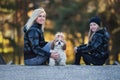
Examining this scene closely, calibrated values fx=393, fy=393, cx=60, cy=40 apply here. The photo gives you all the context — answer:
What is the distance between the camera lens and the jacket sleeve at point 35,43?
21.1 ft

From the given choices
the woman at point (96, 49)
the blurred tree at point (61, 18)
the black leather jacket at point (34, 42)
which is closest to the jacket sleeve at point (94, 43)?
the woman at point (96, 49)

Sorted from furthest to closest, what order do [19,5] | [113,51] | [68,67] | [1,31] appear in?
1. [1,31]
2. [19,5]
3. [113,51]
4. [68,67]

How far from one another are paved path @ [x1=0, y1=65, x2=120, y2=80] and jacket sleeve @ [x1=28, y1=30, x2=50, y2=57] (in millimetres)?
391

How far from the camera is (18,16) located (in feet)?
68.9

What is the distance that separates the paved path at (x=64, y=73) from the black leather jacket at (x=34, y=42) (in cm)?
40

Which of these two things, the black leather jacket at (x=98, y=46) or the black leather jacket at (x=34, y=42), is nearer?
the black leather jacket at (x=34, y=42)

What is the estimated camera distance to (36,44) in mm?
6449

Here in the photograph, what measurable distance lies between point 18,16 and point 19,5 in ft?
2.62

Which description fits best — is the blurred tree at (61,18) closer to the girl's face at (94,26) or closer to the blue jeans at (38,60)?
the girl's face at (94,26)

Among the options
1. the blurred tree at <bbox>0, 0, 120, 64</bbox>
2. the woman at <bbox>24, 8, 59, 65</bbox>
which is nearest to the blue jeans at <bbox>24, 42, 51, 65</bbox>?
the woman at <bbox>24, 8, 59, 65</bbox>

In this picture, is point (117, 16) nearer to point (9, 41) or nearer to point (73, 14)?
point (73, 14)

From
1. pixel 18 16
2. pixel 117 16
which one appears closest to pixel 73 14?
pixel 18 16

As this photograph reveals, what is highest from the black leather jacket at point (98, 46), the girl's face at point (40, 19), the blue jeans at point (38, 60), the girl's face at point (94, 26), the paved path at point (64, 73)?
the girl's face at point (40, 19)

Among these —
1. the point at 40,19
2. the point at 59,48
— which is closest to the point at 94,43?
the point at 59,48
